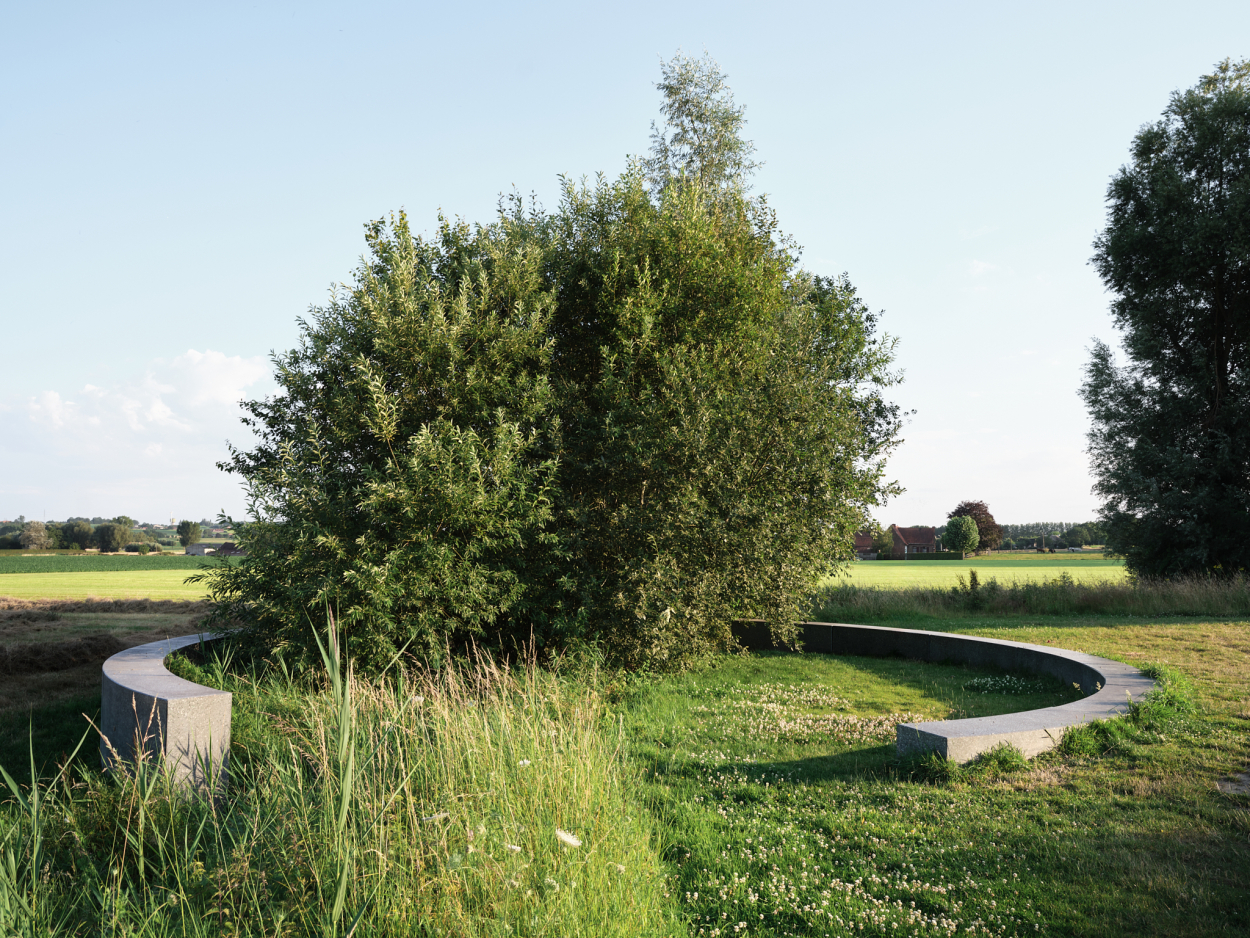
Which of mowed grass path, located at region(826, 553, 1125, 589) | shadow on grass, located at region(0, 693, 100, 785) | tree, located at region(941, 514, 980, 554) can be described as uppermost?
tree, located at region(941, 514, 980, 554)

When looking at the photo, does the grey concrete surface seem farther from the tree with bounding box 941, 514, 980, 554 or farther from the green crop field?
the tree with bounding box 941, 514, 980, 554

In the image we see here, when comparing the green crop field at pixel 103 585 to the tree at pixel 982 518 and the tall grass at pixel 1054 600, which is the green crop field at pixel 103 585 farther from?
the tree at pixel 982 518

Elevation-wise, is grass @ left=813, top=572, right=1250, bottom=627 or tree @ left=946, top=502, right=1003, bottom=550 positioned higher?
tree @ left=946, top=502, right=1003, bottom=550

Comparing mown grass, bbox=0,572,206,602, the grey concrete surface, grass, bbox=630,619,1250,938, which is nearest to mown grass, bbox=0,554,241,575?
mown grass, bbox=0,572,206,602

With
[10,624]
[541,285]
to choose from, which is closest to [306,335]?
[541,285]

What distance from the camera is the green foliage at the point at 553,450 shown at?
980 centimetres

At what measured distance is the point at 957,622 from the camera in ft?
57.8

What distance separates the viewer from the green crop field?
29297 mm

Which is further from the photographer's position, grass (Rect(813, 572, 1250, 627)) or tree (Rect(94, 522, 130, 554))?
tree (Rect(94, 522, 130, 554))

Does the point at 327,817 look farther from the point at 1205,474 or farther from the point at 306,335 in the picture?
the point at 1205,474

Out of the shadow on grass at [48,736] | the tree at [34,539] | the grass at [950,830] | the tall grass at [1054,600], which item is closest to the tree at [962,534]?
the tall grass at [1054,600]

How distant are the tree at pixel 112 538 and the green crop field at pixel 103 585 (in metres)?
28.0

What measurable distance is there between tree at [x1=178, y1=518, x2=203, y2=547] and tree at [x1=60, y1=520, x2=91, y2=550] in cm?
1326

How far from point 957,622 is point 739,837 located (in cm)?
1453
